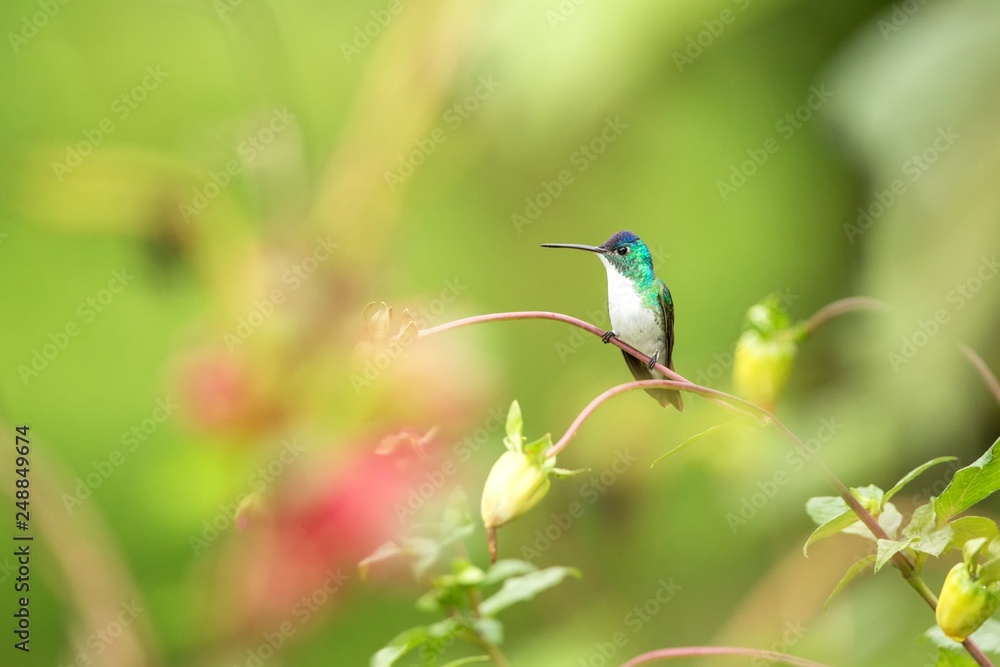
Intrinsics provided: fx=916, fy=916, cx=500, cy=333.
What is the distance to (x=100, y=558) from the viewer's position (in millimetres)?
783

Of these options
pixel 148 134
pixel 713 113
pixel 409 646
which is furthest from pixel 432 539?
pixel 148 134

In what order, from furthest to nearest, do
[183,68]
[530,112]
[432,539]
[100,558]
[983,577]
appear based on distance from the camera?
[183,68], [530,112], [100,558], [432,539], [983,577]

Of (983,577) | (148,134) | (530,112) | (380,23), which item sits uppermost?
(148,134)

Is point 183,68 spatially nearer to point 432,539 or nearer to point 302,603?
point 302,603

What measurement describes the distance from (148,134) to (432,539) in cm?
117

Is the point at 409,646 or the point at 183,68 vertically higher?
the point at 183,68

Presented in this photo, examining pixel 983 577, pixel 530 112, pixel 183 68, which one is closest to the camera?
pixel 983 577
